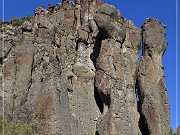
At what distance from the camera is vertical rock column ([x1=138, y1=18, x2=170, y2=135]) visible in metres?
30.2

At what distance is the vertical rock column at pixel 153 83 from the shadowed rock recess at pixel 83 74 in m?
0.07

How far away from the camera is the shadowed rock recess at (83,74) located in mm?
Result: 25469

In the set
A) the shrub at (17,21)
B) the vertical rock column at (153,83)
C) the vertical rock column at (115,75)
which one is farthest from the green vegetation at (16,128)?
→ the shrub at (17,21)

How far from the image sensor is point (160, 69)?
31922 millimetres

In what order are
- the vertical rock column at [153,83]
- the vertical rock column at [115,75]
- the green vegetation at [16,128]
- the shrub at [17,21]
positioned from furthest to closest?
the shrub at [17,21]
the vertical rock column at [153,83]
the vertical rock column at [115,75]
the green vegetation at [16,128]

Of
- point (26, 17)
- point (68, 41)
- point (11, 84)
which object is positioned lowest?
point (11, 84)

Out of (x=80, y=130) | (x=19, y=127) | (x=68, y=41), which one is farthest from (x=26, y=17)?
(x=19, y=127)

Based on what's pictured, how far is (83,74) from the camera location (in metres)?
30.5

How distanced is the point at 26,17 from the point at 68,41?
1144cm

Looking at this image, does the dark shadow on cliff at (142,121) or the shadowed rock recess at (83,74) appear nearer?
the shadowed rock recess at (83,74)

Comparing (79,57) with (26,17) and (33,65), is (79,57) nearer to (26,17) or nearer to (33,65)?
(33,65)

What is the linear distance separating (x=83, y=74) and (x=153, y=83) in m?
5.13

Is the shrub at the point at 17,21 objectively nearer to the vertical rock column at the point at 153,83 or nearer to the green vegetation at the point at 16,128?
the vertical rock column at the point at 153,83

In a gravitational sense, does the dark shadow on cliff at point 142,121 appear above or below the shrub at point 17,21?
below
